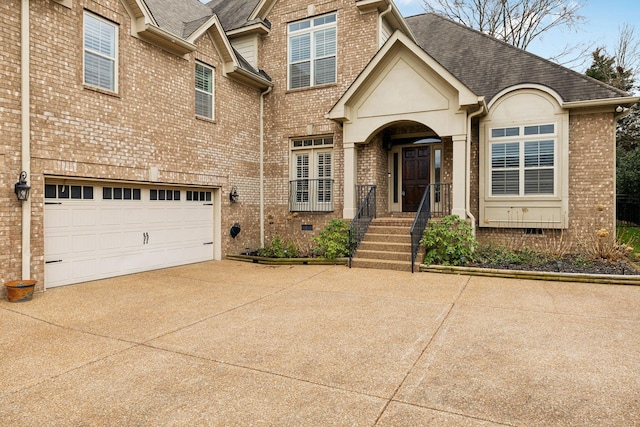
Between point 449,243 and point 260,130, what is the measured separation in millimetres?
6685

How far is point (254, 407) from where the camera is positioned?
2.92 m

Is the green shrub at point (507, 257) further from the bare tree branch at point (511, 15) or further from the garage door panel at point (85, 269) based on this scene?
the bare tree branch at point (511, 15)

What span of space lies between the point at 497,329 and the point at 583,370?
1.21m

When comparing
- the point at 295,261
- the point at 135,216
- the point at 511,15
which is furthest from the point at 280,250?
the point at 511,15

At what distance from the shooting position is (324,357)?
12.7 feet

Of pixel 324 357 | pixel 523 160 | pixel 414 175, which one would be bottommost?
pixel 324 357

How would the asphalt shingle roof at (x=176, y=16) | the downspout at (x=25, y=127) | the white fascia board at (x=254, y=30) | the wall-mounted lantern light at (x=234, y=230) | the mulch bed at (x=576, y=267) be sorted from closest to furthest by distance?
the downspout at (x=25, y=127) → the mulch bed at (x=576, y=267) → the asphalt shingle roof at (x=176, y=16) → the wall-mounted lantern light at (x=234, y=230) → the white fascia board at (x=254, y=30)

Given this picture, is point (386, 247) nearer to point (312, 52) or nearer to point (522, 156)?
point (522, 156)

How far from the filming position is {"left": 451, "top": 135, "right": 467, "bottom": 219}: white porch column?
380 inches

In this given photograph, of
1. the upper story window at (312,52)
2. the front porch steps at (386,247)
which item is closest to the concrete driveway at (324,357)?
the front porch steps at (386,247)

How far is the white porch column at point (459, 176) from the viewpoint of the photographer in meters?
9.66

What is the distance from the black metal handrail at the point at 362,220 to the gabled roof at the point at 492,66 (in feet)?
13.7

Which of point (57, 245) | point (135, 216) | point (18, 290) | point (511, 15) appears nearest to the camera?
point (18, 290)

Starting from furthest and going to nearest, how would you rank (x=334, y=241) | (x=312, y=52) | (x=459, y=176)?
(x=312, y=52), (x=334, y=241), (x=459, y=176)
